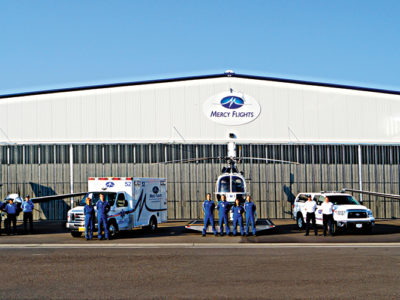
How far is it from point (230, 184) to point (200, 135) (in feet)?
34.2

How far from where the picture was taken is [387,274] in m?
12.0

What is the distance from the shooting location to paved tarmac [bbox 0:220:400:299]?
10.1 meters

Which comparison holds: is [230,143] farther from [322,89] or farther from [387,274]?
[387,274]

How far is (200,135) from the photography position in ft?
115

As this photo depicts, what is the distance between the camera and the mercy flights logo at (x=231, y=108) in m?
34.9

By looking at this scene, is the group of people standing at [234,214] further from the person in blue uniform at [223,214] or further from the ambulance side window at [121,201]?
the ambulance side window at [121,201]

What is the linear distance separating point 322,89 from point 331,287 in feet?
87.1

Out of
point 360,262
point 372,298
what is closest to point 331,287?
point 372,298

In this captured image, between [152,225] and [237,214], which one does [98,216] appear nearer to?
[152,225]

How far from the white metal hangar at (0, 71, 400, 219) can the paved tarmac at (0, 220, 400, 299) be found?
568 inches

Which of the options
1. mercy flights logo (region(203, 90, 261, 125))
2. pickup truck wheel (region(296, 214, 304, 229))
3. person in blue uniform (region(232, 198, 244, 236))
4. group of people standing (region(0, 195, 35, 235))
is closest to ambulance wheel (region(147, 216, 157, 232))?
person in blue uniform (region(232, 198, 244, 236))

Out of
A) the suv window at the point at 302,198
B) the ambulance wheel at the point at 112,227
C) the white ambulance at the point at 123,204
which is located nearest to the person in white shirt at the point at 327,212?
the suv window at the point at 302,198

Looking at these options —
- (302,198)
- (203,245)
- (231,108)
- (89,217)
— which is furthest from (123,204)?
(231,108)

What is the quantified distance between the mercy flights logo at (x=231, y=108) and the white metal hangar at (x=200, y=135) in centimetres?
7
